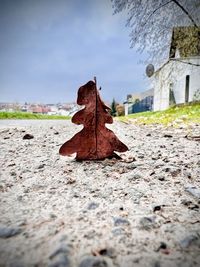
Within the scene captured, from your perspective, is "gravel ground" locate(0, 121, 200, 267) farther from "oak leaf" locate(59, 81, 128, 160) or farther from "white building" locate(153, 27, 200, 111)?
"white building" locate(153, 27, 200, 111)

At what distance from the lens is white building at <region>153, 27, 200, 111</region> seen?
11477 millimetres

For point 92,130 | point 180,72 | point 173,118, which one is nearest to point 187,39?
point 180,72

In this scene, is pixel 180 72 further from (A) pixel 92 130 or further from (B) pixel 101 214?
(B) pixel 101 214

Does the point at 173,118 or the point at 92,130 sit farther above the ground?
the point at 92,130

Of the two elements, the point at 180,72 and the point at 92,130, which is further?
the point at 180,72

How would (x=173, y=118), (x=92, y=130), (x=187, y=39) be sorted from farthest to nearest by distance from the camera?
(x=187, y=39) → (x=173, y=118) → (x=92, y=130)

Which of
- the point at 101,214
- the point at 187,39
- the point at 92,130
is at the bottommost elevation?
the point at 101,214

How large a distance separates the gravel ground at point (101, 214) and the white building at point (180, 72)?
10.1 meters

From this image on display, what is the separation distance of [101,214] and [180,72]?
49.9 ft

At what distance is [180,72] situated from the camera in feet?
49.4

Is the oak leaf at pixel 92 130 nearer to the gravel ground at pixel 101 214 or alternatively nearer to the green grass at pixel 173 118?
the gravel ground at pixel 101 214

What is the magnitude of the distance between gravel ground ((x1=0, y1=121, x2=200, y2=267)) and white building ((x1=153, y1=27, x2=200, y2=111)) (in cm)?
1006

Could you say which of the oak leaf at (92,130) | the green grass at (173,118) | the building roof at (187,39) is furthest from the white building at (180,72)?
the oak leaf at (92,130)

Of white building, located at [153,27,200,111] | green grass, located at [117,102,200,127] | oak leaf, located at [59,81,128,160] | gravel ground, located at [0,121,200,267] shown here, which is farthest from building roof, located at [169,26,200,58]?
gravel ground, located at [0,121,200,267]
